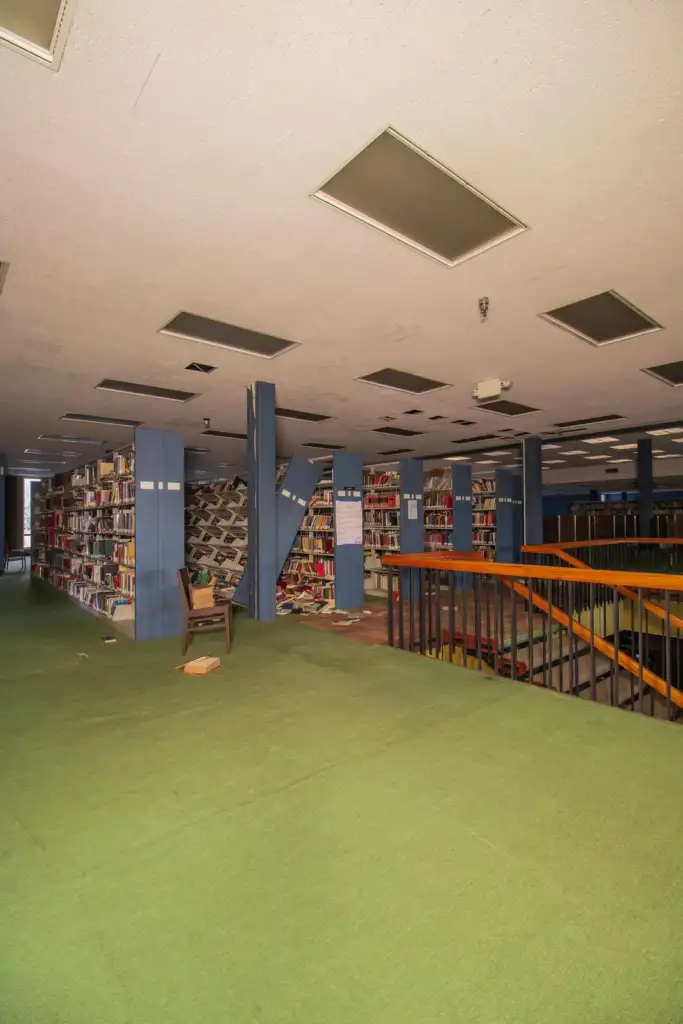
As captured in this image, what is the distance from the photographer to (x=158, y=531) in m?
6.41

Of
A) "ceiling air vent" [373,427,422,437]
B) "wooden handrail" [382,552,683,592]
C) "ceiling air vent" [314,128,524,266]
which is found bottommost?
"wooden handrail" [382,552,683,592]

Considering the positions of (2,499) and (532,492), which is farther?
(2,499)

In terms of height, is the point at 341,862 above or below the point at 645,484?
below

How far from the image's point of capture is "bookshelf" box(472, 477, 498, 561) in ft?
40.0

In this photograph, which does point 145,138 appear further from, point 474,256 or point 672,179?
point 672,179

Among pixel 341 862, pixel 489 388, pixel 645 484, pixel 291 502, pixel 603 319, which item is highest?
pixel 603 319

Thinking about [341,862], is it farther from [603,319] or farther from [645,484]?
[645,484]

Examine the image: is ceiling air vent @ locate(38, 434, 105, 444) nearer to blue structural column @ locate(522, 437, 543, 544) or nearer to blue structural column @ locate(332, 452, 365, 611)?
blue structural column @ locate(332, 452, 365, 611)

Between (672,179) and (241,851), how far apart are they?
3719mm

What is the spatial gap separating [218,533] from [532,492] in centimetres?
654

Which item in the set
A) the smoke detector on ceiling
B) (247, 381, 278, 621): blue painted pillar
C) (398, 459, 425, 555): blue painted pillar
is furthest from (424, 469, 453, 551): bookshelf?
(247, 381, 278, 621): blue painted pillar

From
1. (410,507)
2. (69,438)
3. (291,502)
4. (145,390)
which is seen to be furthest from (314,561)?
(69,438)

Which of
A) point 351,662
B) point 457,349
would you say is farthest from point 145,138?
point 351,662

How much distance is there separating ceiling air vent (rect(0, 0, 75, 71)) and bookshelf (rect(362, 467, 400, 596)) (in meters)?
8.57
